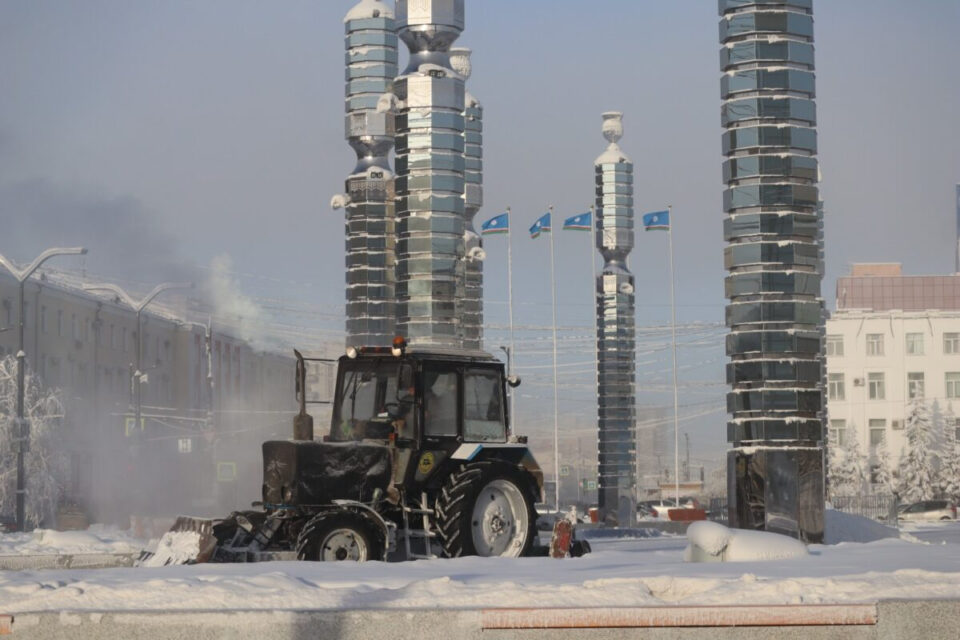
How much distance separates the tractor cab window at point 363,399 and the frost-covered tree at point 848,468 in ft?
352

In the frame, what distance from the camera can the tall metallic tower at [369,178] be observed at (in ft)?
111

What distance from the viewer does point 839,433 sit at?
13125 centimetres

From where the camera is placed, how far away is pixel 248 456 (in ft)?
299

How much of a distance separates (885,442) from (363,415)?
114730 mm

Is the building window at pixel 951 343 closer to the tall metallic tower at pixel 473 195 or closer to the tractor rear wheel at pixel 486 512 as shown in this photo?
the tall metallic tower at pixel 473 195

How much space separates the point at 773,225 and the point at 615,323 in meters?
27.2

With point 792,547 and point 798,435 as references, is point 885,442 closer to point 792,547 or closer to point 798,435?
point 798,435

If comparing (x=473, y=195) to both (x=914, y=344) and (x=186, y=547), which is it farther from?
(x=914, y=344)

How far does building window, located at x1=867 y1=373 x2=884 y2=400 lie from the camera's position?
131750mm

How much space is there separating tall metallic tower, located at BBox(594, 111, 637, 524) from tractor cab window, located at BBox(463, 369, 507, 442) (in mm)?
29099

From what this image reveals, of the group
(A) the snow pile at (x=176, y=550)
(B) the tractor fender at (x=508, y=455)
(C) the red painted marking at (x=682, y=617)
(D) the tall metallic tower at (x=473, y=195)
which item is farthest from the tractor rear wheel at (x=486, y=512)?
(D) the tall metallic tower at (x=473, y=195)

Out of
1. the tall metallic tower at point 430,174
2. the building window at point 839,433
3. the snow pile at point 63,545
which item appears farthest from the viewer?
the building window at point 839,433

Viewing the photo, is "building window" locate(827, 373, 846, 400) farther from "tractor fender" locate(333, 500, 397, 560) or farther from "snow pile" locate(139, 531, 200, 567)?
"snow pile" locate(139, 531, 200, 567)

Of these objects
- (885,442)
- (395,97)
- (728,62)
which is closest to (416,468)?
(728,62)
